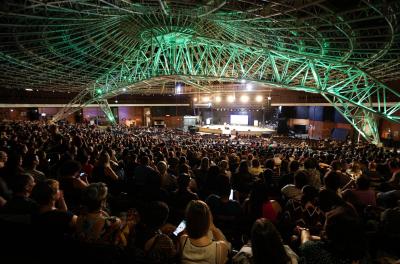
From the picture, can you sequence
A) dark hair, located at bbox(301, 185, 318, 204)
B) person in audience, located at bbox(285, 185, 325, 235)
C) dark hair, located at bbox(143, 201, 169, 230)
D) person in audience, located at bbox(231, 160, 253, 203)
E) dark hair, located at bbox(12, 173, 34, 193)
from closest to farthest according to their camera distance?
1. dark hair, located at bbox(143, 201, 169, 230)
2. dark hair, located at bbox(12, 173, 34, 193)
3. person in audience, located at bbox(285, 185, 325, 235)
4. dark hair, located at bbox(301, 185, 318, 204)
5. person in audience, located at bbox(231, 160, 253, 203)

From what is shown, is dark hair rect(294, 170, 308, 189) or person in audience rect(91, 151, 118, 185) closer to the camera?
dark hair rect(294, 170, 308, 189)

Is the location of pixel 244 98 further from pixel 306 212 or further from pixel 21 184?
pixel 21 184

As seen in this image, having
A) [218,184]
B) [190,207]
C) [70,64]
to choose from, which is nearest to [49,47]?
[70,64]

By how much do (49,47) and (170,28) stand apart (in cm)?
1028

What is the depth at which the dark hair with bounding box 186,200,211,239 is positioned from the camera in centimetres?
270

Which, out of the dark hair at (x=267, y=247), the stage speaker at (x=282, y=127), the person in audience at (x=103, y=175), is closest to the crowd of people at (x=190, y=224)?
the dark hair at (x=267, y=247)

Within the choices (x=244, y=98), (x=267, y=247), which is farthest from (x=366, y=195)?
(x=244, y=98)

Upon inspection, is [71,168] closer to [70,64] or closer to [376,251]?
[376,251]

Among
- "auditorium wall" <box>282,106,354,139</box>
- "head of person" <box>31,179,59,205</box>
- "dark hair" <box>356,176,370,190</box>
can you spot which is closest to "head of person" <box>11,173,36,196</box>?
"head of person" <box>31,179,59,205</box>

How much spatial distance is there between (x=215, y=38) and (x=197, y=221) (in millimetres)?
14919

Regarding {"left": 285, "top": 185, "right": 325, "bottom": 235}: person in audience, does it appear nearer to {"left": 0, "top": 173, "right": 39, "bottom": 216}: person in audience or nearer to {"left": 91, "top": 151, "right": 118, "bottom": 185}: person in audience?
{"left": 0, "top": 173, "right": 39, "bottom": 216}: person in audience

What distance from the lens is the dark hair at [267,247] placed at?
7.27ft

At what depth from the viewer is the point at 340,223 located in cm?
233

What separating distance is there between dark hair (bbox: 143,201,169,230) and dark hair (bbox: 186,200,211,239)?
21.3 inches
